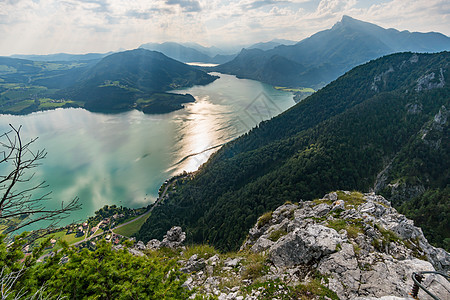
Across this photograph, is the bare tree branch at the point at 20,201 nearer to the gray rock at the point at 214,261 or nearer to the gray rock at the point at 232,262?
the gray rock at the point at 214,261

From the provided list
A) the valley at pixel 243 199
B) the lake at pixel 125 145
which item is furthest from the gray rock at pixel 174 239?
the lake at pixel 125 145

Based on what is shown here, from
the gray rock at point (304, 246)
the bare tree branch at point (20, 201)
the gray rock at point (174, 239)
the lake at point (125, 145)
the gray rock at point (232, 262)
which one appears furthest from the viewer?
the lake at point (125, 145)

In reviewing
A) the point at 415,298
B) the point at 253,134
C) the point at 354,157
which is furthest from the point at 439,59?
the point at 415,298

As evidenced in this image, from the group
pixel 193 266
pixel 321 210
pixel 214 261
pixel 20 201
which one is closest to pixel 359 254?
pixel 321 210

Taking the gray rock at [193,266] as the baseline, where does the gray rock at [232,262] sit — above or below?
above

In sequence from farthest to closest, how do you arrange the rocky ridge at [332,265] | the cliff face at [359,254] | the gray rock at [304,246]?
the gray rock at [304,246] → the cliff face at [359,254] → the rocky ridge at [332,265]

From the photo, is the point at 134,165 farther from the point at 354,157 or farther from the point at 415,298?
the point at 415,298
